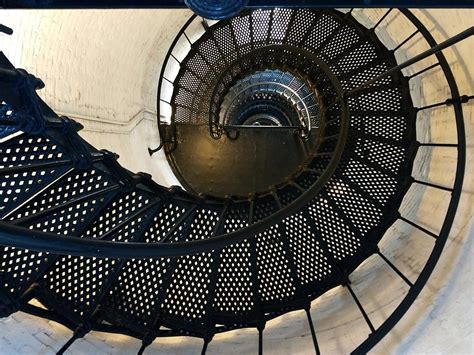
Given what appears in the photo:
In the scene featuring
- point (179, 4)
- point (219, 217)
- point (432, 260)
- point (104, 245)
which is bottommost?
point (219, 217)

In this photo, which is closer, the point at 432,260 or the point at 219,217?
the point at 432,260

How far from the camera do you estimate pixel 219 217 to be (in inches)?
113

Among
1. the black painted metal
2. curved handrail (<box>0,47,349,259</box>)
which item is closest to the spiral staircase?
curved handrail (<box>0,47,349,259</box>)

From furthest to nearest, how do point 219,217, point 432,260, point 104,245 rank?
1. point 219,217
2. point 432,260
3. point 104,245

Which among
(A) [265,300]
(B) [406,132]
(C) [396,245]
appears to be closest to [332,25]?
(B) [406,132]

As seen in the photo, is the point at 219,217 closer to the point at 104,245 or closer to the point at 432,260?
the point at 432,260

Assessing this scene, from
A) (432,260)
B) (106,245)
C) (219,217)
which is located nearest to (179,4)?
(106,245)

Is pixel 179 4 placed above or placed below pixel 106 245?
above

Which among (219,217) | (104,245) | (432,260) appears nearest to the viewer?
(104,245)

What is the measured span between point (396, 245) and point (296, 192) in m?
0.81

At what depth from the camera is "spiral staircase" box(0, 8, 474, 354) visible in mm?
1892

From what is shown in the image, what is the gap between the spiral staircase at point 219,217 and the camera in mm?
1892

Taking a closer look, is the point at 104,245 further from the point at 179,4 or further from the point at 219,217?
the point at 219,217

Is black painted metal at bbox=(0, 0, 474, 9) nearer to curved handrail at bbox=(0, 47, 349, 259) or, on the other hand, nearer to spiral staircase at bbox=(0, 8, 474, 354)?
spiral staircase at bbox=(0, 8, 474, 354)
